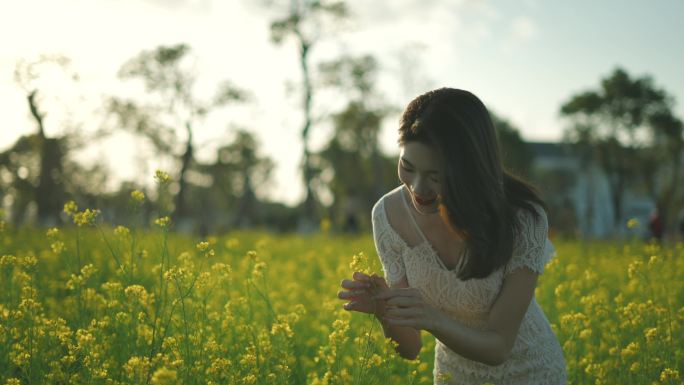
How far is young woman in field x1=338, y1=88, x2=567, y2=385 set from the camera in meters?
2.15

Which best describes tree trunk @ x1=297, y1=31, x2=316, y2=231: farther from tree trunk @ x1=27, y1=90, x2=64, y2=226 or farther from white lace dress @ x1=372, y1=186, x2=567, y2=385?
white lace dress @ x1=372, y1=186, x2=567, y2=385

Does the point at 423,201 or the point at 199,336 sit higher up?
the point at 423,201

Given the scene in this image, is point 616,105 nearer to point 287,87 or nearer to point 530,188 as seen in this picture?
point 287,87

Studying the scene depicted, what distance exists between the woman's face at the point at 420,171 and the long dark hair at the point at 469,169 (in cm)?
2

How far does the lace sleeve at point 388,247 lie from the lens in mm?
2676

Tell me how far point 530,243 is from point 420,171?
48cm

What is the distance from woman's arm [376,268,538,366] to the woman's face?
1.24ft

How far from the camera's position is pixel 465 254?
237 centimetres

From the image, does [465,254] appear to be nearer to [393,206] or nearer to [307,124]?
[393,206]

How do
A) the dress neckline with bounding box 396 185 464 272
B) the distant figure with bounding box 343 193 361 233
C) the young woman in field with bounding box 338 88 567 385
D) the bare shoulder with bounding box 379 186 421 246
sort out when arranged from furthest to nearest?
1. the distant figure with bounding box 343 193 361 233
2. the bare shoulder with bounding box 379 186 421 246
3. the dress neckline with bounding box 396 185 464 272
4. the young woman in field with bounding box 338 88 567 385

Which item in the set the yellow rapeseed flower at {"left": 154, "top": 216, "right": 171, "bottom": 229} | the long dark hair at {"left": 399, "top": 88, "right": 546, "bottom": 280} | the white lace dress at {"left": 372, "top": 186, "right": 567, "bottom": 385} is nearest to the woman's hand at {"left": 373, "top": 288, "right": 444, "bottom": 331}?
the long dark hair at {"left": 399, "top": 88, "right": 546, "bottom": 280}

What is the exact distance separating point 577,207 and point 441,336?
59.3m

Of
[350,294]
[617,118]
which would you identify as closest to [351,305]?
[350,294]

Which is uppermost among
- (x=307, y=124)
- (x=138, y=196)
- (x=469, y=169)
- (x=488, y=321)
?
(x=307, y=124)
